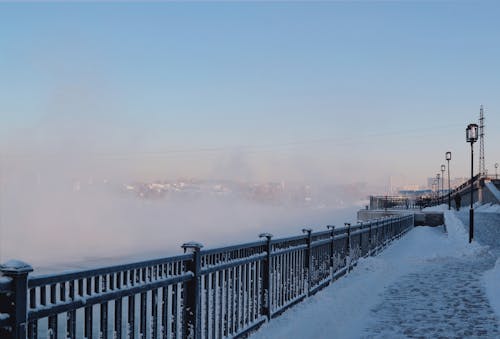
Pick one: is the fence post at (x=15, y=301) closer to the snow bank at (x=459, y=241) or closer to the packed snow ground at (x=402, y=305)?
the packed snow ground at (x=402, y=305)

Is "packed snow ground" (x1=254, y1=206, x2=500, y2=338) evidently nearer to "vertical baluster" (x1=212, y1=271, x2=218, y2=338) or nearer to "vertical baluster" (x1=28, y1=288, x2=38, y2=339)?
"vertical baluster" (x1=212, y1=271, x2=218, y2=338)

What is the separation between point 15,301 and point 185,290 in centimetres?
270

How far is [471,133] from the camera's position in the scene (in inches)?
1041

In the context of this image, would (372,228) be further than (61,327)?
Yes

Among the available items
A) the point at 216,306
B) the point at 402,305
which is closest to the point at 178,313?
the point at 216,306

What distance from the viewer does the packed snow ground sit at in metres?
8.41

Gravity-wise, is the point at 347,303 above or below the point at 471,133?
below

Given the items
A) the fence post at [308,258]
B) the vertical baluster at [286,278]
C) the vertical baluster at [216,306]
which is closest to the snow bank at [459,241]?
the fence post at [308,258]

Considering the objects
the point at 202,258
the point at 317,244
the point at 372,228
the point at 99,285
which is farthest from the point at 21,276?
the point at 372,228

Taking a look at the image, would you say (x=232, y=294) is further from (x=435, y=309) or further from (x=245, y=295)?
(x=435, y=309)

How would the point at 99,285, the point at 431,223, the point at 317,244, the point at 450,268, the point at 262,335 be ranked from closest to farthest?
1. the point at 99,285
2. the point at 262,335
3. the point at 317,244
4. the point at 450,268
5. the point at 431,223

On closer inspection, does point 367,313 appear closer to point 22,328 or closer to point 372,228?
point 22,328

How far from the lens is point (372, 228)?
19.2 metres

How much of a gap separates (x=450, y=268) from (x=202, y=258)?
1263cm
